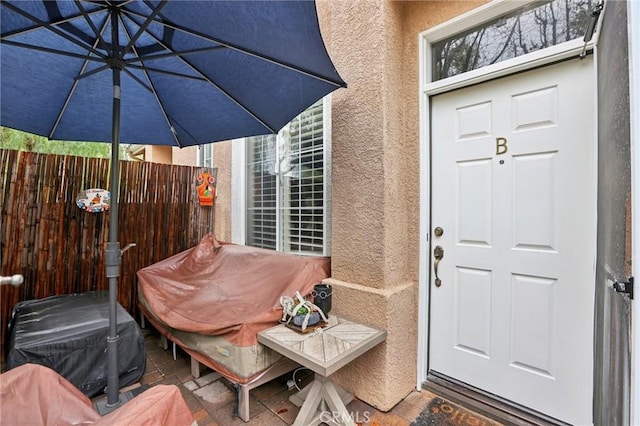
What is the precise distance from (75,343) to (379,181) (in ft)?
8.93

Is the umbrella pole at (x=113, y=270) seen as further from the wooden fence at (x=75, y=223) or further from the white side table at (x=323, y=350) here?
the wooden fence at (x=75, y=223)

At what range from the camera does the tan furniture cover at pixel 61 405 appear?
1095 millimetres

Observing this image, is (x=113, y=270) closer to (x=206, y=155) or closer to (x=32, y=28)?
(x=32, y=28)

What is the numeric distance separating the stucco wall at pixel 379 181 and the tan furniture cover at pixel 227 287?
493 millimetres

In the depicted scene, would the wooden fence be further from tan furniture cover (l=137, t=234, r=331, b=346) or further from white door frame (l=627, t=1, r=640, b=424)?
white door frame (l=627, t=1, r=640, b=424)

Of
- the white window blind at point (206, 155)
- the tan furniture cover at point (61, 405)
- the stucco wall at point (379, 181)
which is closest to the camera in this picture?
the tan furniture cover at point (61, 405)

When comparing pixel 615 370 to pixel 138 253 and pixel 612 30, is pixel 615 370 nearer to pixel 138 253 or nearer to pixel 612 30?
pixel 612 30

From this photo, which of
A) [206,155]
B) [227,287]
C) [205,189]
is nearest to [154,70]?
[227,287]

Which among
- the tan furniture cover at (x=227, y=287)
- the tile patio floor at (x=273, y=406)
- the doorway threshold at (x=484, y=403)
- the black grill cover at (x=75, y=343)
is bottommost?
the tile patio floor at (x=273, y=406)

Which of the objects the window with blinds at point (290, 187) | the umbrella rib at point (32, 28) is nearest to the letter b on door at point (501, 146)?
the window with blinds at point (290, 187)

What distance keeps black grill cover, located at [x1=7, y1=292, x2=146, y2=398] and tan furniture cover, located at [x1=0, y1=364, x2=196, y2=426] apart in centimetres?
118

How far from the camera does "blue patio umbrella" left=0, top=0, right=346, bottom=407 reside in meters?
1.60

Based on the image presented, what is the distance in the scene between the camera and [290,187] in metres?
3.73

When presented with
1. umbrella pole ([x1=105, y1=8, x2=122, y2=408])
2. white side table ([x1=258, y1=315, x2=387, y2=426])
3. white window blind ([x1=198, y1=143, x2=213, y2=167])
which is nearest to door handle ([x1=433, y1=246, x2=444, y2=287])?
white side table ([x1=258, y1=315, x2=387, y2=426])
